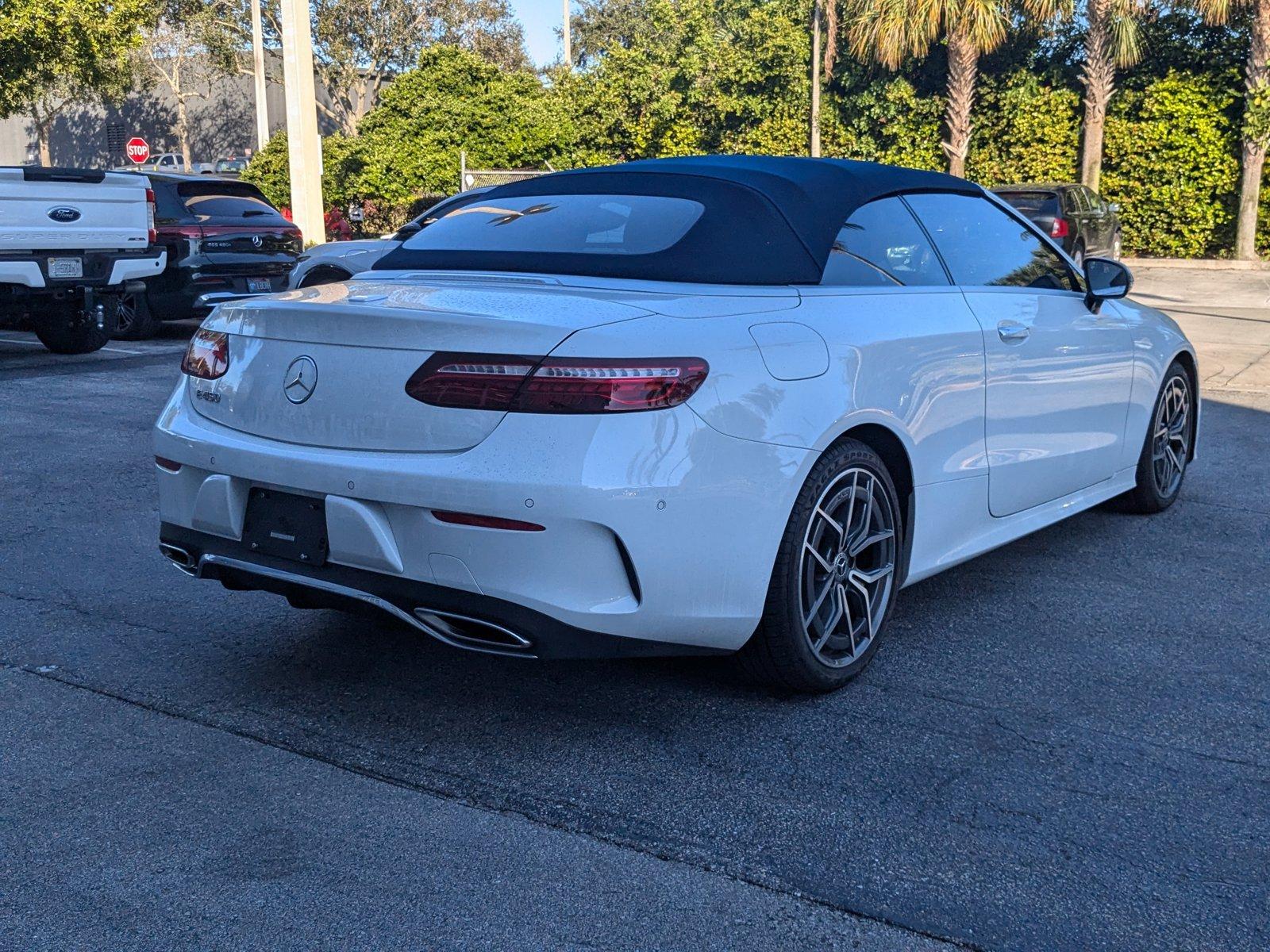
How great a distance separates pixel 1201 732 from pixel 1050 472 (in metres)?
1.44

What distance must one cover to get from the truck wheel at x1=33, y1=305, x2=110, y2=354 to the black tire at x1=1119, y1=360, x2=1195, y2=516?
28.8ft

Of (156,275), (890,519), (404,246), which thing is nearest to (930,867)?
(890,519)

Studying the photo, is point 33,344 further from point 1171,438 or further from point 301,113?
point 1171,438

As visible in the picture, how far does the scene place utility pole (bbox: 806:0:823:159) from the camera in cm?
2678

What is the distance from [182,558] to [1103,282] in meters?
3.50

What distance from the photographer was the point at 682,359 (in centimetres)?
321

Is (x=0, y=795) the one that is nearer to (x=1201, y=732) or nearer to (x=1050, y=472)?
(x=1201, y=732)

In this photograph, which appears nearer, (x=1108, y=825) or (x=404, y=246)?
(x=1108, y=825)

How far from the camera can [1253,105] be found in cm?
2269

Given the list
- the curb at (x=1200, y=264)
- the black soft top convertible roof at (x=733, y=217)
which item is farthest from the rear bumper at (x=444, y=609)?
the curb at (x=1200, y=264)

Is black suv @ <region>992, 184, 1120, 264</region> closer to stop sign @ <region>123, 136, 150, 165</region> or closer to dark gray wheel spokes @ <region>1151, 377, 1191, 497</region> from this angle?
dark gray wheel spokes @ <region>1151, 377, 1191, 497</region>

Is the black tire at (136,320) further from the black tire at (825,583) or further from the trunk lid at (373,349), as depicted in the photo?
the black tire at (825,583)

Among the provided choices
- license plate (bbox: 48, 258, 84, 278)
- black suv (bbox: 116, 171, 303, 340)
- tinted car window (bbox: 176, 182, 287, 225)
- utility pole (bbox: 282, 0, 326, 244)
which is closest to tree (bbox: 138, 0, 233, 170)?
utility pole (bbox: 282, 0, 326, 244)

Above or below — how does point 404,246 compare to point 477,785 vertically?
above
